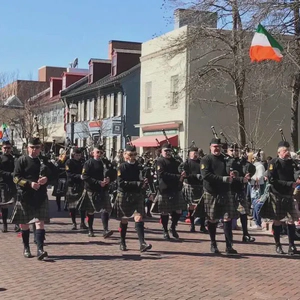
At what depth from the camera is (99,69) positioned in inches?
1563

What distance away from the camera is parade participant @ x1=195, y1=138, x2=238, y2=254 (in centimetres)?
904

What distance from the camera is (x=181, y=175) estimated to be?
1041 cm

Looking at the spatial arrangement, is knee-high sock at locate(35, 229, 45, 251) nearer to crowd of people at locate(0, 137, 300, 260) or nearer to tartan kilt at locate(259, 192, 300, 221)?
crowd of people at locate(0, 137, 300, 260)

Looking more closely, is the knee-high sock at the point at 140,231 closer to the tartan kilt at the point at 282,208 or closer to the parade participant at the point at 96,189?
Result: the parade participant at the point at 96,189

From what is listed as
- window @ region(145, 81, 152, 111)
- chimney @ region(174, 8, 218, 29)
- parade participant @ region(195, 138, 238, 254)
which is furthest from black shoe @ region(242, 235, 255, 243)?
window @ region(145, 81, 152, 111)

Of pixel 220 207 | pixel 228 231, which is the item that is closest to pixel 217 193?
pixel 220 207

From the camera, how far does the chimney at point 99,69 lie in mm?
39500

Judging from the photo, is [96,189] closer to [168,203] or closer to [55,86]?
A: [168,203]

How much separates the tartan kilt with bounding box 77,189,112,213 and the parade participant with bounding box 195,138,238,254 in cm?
232

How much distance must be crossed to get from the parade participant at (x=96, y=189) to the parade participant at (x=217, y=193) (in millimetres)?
2208

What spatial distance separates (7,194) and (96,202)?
2081 mm

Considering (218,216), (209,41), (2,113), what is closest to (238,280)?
(218,216)

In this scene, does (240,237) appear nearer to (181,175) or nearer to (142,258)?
(181,175)

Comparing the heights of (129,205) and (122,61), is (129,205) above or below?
below
